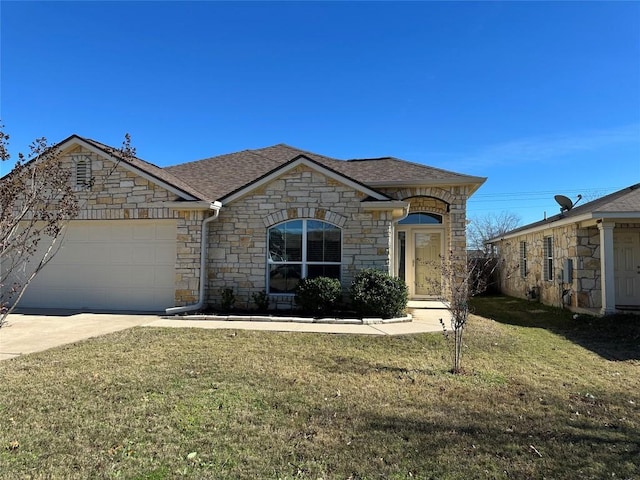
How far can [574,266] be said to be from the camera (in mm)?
12352

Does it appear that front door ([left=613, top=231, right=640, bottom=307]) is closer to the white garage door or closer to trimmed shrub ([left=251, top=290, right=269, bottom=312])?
trimmed shrub ([left=251, top=290, right=269, bottom=312])

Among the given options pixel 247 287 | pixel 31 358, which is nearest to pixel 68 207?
pixel 31 358

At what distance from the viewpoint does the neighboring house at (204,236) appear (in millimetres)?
10633

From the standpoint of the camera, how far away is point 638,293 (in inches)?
476

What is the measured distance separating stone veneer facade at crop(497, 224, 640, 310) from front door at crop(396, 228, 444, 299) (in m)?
2.66

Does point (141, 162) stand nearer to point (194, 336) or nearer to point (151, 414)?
point (194, 336)

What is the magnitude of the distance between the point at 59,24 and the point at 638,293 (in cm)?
1616

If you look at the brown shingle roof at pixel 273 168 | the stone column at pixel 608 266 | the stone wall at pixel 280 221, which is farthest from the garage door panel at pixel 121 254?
the stone column at pixel 608 266

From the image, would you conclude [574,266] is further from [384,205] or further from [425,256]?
[384,205]

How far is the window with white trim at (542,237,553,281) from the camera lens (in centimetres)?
1467

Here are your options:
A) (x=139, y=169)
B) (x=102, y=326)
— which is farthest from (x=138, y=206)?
(x=102, y=326)

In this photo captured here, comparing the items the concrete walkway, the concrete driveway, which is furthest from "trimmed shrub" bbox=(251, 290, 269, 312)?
the concrete driveway

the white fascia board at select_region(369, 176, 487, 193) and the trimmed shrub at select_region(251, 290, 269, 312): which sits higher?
the white fascia board at select_region(369, 176, 487, 193)

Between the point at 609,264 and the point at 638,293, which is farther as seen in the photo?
the point at 638,293
